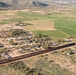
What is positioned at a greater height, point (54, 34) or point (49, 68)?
point (49, 68)

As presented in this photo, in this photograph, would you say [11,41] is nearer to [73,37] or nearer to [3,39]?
[3,39]

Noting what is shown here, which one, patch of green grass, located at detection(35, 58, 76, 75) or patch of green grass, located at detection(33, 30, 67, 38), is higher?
patch of green grass, located at detection(35, 58, 76, 75)

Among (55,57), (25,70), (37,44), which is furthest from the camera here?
(37,44)

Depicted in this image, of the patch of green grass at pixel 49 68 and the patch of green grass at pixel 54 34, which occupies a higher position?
the patch of green grass at pixel 49 68

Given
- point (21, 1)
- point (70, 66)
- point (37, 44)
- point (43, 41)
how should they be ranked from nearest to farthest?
point (70, 66) → point (37, 44) → point (43, 41) → point (21, 1)

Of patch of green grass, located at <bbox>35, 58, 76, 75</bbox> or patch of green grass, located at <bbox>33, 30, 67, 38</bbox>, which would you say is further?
patch of green grass, located at <bbox>33, 30, 67, 38</bbox>

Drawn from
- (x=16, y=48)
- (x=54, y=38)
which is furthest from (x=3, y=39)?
(x=54, y=38)

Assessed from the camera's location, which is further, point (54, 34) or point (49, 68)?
point (54, 34)

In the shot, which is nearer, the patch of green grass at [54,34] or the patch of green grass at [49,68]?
the patch of green grass at [49,68]

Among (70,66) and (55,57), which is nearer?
(70,66)

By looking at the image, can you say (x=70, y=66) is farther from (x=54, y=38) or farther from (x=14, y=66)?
(x=54, y=38)
